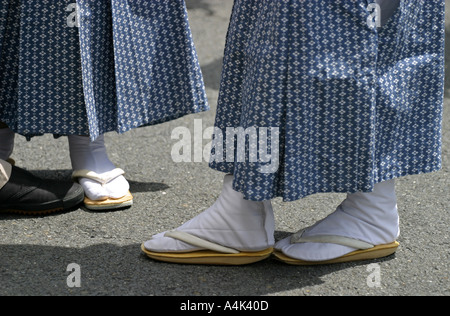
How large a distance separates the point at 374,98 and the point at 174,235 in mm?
592

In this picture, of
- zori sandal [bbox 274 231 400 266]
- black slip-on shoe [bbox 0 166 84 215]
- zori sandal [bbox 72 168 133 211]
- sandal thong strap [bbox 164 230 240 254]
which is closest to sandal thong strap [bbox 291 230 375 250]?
zori sandal [bbox 274 231 400 266]

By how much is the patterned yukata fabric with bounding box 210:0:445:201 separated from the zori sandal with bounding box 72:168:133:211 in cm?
54

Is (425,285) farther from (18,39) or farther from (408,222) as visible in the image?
(18,39)

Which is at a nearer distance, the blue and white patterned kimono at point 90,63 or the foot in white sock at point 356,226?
the foot in white sock at point 356,226

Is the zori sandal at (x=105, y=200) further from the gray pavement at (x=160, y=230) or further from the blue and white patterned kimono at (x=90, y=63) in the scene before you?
the blue and white patterned kimono at (x=90, y=63)

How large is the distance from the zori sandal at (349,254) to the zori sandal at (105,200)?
1.84ft

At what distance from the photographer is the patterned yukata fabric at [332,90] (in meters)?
1.52

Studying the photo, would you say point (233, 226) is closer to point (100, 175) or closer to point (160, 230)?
point (160, 230)

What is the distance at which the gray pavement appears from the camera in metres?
1.66

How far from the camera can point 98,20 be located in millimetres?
2047

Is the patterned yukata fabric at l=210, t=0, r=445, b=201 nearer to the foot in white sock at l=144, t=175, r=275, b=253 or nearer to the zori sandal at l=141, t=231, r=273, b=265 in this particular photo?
the foot in white sock at l=144, t=175, r=275, b=253

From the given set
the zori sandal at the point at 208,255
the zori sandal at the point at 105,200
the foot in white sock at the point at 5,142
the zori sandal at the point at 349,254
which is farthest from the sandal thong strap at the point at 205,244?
the foot in white sock at the point at 5,142

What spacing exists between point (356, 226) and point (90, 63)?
879 mm
